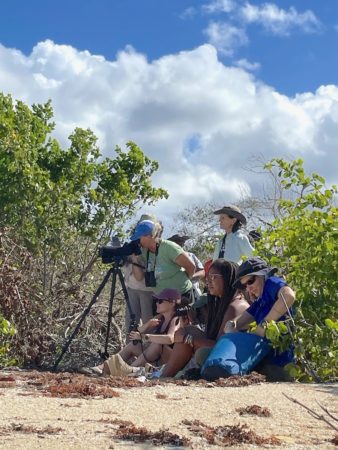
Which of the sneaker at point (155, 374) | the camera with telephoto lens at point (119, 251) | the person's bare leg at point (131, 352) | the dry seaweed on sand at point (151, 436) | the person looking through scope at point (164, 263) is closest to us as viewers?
the dry seaweed on sand at point (151, 436)

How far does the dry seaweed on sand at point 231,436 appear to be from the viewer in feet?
12.5

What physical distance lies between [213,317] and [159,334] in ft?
1.98

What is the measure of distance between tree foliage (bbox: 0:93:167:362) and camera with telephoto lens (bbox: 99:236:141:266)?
3.89 ft

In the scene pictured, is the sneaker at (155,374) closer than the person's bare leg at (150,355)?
Yes

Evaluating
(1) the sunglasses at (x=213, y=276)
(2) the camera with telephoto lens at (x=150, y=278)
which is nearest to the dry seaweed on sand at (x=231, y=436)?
(1) the sunglasses at (x=213, y=276)

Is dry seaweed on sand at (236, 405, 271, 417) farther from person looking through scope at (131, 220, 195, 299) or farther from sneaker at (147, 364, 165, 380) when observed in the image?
person looking through scope at (131, 220, 195, 299)

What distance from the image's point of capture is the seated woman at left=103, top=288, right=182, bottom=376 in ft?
22.6

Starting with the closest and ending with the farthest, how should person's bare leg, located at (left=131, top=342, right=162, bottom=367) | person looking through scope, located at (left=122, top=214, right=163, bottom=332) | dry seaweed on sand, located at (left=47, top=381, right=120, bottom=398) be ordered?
1. dry seaweed on sand, located at (left=47, top=381, right=120, bottom=398)
2. person's bare leg, located at (left=131, top=342, right=162, bottom=367)
3. person looking through scope, located at (left=122, top=214, right=163, bottom=332)

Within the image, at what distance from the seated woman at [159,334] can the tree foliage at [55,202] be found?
1.96 m

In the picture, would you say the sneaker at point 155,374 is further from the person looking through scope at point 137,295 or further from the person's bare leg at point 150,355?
the person looking through scope at point 137,295

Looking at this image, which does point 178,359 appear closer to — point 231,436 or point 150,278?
point 150,278

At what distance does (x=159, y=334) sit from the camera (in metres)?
7.06

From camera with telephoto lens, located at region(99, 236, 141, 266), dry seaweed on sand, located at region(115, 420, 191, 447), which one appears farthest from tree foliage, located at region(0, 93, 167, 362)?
dry seaweed on sand, located at region(115, 420, 191, 447)

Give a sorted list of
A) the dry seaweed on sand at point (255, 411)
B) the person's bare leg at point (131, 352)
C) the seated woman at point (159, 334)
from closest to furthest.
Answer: the dry seaweed on sand at point (255, 411)
the seated woman at point (159, 334)
the person's bare leg at point (131, 352)
